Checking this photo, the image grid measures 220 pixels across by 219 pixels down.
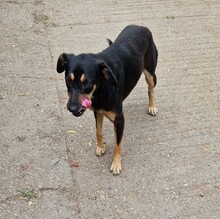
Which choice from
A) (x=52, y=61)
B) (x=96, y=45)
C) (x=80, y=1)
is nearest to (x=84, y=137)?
(x=52, y=61)

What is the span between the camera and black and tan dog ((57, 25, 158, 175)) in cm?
362

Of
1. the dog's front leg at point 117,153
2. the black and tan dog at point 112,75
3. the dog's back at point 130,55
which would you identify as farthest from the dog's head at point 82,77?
the dog's front leg at point 117,153

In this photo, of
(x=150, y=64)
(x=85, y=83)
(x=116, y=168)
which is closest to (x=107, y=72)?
(x=85, y=83)

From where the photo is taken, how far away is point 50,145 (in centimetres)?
473

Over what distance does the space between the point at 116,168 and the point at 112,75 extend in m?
1.14

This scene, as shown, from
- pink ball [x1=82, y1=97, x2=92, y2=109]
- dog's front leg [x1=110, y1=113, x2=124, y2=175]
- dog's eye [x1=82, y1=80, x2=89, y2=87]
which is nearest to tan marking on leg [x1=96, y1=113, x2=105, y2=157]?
dog's front leg [x1=110, y1=113, x2=124, y2=175]

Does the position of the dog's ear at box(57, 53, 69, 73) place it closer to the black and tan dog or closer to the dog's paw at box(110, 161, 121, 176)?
the black and tan dog

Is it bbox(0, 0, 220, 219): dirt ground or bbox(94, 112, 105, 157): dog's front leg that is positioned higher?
bbox(94, 112, 105, 157): dog's front leg

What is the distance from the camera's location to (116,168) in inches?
173

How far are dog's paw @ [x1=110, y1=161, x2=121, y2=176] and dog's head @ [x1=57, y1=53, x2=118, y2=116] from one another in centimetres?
97

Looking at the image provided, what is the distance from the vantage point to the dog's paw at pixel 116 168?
439cm

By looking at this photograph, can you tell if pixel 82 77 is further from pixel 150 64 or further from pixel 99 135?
pixel 150 64

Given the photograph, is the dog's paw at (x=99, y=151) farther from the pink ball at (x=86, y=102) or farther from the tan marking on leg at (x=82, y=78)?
the tan marking on leg at (x=82, y=78)

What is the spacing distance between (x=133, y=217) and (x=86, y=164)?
0.87m
